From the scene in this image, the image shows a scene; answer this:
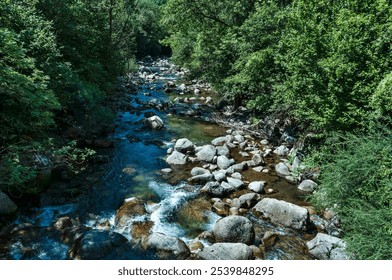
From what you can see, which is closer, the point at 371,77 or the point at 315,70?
the point at 371,77

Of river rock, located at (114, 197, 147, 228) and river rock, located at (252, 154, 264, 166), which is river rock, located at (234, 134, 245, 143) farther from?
river rock, located at (114, 197, 147, 228)

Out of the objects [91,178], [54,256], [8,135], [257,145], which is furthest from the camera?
[257,145]

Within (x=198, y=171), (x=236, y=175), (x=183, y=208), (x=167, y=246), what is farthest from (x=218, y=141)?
(x=167, y=246)

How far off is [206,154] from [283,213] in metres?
5.04

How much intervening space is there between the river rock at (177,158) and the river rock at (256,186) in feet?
11.1

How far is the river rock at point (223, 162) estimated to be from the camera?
12.6 m

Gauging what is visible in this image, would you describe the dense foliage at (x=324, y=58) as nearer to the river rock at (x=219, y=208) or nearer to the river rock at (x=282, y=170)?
the river rock at (x=282, y=170)

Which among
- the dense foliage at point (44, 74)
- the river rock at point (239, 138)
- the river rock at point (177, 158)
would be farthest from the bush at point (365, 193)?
the dense foliage at point (44, 74)

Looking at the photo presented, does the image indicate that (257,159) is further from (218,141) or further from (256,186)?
(218,141)

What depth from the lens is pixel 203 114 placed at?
67.2 ft

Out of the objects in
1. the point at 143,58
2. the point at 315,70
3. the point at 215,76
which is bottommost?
the point at 143,58
